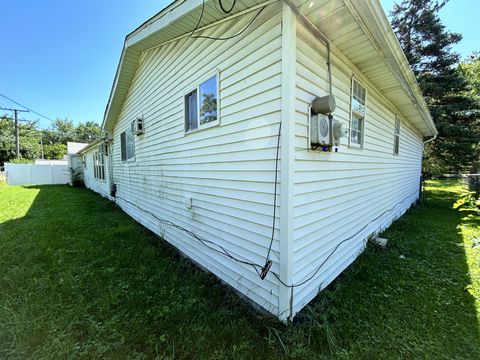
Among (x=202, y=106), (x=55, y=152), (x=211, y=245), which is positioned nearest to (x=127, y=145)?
(x=202, y=106)

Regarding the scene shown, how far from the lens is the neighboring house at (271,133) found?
2217 millimetres

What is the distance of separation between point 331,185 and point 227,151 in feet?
4.73

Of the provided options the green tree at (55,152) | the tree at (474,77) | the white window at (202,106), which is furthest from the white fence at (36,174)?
the green tree at (55,152)

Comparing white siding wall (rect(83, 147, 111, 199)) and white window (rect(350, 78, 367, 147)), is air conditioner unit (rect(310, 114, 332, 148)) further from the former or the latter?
white siding wall (rect(83, 147, 111, 199))

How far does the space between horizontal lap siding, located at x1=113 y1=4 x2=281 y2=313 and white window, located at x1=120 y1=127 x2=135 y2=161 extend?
84.0 inches

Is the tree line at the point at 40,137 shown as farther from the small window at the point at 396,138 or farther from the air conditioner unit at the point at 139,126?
the small window at the point at 396,138

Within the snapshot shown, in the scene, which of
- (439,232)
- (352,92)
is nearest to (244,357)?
(352,92)

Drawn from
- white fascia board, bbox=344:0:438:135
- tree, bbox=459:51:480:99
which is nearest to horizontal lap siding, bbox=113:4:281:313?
white fascia board, bbox=344:0:438:135

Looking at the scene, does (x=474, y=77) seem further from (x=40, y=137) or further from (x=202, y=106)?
(x=40, y=137)

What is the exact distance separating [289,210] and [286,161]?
471 millimetres

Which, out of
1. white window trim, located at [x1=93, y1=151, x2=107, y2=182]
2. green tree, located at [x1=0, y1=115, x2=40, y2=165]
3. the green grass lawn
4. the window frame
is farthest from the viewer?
green tree, located at [x1=0, y1=115, x2=40, y2=165]

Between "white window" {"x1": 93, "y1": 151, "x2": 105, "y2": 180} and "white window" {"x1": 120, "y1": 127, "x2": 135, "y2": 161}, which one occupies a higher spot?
"white window" {"x1": 120, "y1": 127, "x2": 135, "y2": 161}

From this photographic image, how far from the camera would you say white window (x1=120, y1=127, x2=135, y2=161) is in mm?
6617

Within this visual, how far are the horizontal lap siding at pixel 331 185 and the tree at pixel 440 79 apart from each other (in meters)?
10.8
